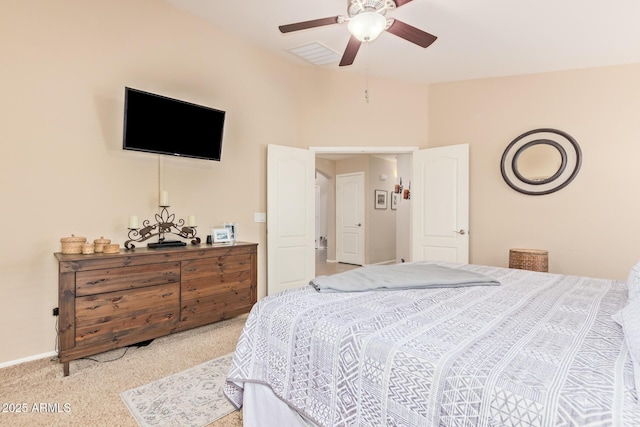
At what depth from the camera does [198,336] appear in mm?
2949

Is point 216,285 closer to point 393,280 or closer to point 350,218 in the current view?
point 393,280

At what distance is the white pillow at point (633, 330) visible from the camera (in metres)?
0.87

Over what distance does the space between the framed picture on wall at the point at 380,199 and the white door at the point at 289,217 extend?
3153 mm

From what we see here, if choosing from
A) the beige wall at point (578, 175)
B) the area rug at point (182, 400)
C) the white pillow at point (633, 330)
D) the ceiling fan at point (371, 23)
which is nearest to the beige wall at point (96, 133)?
the area rug at point (182, 400)

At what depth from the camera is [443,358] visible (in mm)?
991

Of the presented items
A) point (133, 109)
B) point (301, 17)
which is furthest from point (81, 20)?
point (301, 17)

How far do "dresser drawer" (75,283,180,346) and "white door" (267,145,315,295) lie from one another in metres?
1.51

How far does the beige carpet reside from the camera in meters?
1.77

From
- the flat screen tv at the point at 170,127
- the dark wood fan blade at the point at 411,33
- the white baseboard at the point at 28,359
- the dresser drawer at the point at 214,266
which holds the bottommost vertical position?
the white baseboard at the point at 28,359

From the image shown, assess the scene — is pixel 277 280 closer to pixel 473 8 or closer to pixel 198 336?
pixel 198 336

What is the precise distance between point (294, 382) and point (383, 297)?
1.97ft

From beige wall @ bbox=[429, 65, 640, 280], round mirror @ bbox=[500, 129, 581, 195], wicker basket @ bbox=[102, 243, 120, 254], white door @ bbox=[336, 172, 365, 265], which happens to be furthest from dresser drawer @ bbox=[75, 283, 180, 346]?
white door @ bbox=[336, 172, 365, 265]

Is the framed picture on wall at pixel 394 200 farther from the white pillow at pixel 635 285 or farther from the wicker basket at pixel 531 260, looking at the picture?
the white pillow at pixel 635 285

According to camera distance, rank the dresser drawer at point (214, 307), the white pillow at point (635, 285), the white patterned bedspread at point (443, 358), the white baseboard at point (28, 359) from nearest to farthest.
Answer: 1. the white patterned bedspread at point (443, 358)
2. the white pillow at point (635, 285)
3. the white baseboard at point (28, 359)
4. the dresser drawer at point (214, 307)
